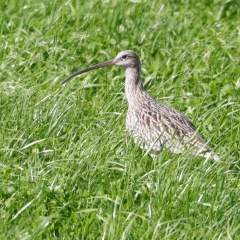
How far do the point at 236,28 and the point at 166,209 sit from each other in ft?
16.0

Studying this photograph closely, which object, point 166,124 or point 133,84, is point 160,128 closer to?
point 166,124

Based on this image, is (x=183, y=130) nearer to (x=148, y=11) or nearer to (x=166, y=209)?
(x=166, y=209)

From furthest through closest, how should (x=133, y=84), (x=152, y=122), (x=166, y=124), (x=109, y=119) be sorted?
(x=133, y=84) < (x=109, y=119) < (x=152, y=122) < (x=166, y=124)

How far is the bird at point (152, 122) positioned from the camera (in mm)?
8219

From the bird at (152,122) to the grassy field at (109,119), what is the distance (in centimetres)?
13

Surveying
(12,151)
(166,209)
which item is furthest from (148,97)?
(166,209)

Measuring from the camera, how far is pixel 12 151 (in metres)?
8.12

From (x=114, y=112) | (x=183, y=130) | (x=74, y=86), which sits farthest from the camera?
(x=74, y=86)

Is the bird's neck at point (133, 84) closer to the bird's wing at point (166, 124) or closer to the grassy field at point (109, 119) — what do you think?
the grassy field at point (109, 119)

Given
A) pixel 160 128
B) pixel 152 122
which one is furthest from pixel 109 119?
pixel 160 128

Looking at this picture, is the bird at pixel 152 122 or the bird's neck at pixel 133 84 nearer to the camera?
the bird at pixel 152 122

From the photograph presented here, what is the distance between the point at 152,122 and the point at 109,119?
0.46m

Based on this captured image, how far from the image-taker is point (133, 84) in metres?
9.56

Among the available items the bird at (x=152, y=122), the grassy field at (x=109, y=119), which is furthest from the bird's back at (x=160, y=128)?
the grassy field at (x=109, y=119)
